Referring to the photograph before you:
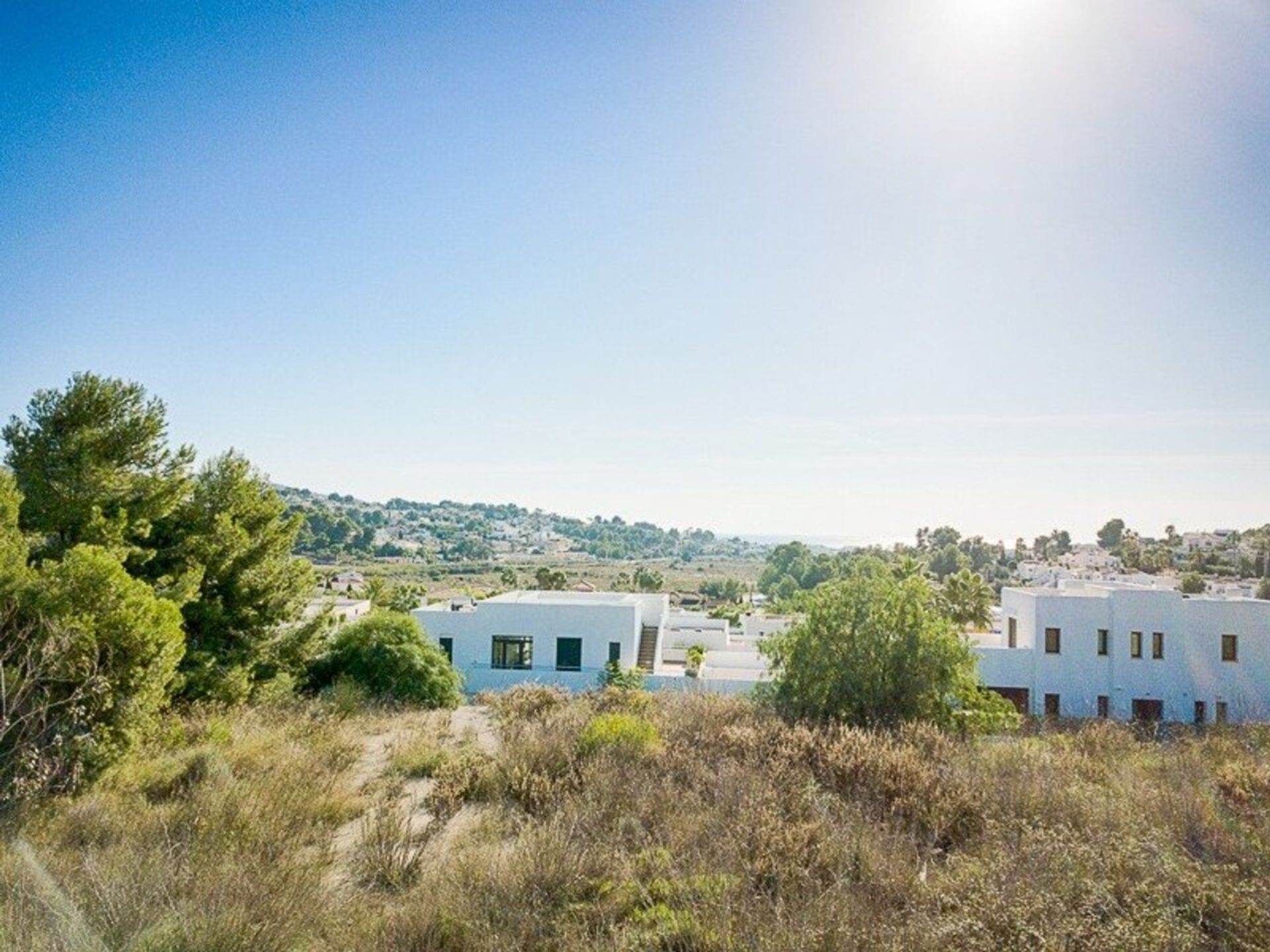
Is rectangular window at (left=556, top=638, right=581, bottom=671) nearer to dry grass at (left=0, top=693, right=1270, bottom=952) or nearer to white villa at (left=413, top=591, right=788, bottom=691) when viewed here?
white villa at (left=413, top=591, right=788, bottom=691)

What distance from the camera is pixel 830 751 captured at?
583 cm

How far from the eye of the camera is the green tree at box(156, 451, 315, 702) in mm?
10172

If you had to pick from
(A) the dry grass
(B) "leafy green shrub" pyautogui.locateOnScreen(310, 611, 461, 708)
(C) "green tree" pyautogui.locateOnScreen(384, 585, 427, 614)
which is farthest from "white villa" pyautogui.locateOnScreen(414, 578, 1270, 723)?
(A) the dry grass

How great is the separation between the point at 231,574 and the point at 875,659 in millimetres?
9492

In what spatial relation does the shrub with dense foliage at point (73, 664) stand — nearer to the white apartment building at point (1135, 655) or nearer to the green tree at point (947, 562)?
the white apartment building at point (1135, 655)

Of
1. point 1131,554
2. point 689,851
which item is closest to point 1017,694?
point 689,851

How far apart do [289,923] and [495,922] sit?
93cm

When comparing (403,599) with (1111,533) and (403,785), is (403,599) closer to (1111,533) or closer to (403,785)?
(403,785)

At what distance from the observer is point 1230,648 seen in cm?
2394

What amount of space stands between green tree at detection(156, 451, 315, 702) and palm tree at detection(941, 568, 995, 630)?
2859 centimetres

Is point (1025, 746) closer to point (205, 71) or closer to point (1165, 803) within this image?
point (1165, 803)

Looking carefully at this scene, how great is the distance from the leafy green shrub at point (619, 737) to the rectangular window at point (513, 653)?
1789cm

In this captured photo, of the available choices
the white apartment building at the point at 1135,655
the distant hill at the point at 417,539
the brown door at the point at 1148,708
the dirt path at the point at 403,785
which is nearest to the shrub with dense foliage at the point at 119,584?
the dirt path at the point at 403,785

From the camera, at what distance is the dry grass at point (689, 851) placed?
320 cm
